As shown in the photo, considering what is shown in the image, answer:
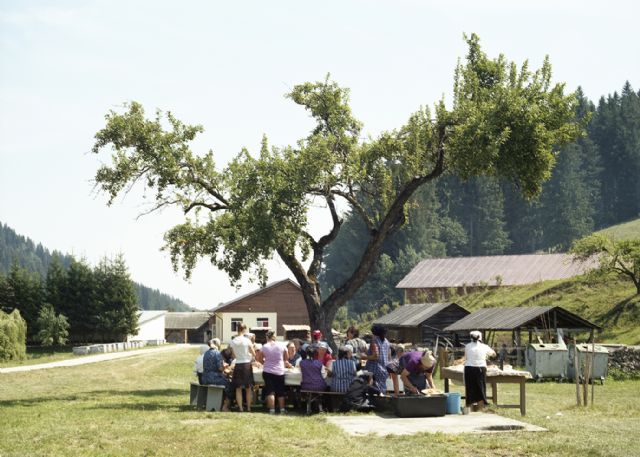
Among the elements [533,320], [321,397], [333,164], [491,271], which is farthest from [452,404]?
[491,271]

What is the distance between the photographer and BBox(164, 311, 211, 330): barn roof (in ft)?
377

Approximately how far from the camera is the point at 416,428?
17000mm

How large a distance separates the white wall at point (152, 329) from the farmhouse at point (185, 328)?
23.3 feet

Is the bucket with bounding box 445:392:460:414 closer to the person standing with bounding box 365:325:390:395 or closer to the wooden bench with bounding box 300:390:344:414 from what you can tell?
the person standing with bounding box 365:325:390:395

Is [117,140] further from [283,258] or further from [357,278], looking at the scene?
[357,278]

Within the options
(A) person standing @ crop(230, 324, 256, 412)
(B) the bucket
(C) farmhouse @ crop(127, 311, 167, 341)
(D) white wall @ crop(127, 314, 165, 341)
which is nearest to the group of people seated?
(A) person standing @ crop(230, 324, 256, 412)

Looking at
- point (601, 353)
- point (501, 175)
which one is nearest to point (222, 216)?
point (501, 175)

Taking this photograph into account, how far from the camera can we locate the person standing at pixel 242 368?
21.0m

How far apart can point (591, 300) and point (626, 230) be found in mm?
61731

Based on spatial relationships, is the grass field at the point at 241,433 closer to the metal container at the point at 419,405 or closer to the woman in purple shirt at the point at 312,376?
the woman in purple shirt at the point at 312,376

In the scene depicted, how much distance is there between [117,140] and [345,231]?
325 feet

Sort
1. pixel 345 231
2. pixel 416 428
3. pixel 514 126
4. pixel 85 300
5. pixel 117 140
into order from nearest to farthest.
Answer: pixel 416 428 → pixel 514 126 → pixel 117 140 → pixel 85 300 → pixel 345 231

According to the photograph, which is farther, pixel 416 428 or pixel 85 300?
pixel 85 300

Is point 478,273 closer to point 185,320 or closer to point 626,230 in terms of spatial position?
point 626,230
